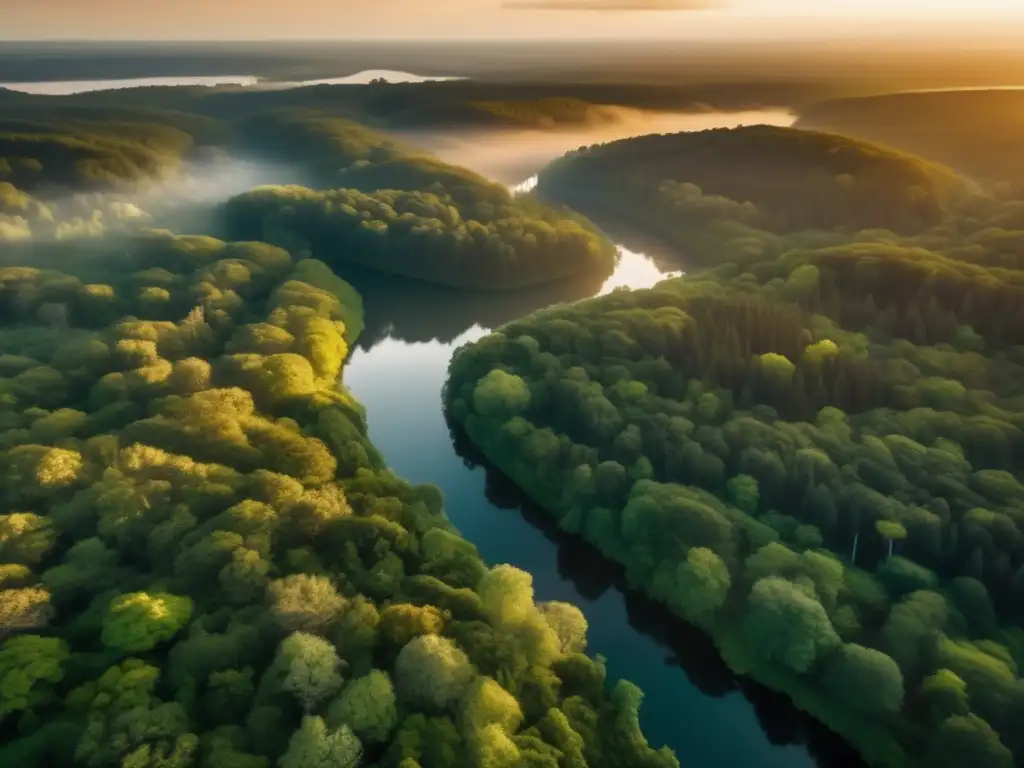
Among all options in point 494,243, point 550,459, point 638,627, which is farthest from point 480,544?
point 494,243

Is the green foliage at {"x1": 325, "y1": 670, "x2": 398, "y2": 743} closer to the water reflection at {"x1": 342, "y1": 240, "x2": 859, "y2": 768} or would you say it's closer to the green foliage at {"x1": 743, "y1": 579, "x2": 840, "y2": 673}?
the water reflection at {"x1": 342, "y1": 240, "x2": 859, "y2": 768}

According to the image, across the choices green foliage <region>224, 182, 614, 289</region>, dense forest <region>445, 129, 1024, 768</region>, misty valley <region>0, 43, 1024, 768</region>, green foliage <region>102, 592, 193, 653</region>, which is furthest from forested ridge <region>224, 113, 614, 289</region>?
green foliage <region>102, 592, 193, 653</region>

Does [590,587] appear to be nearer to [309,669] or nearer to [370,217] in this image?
[309,669]

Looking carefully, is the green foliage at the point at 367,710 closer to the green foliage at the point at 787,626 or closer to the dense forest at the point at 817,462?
the dense forest at the point at 817,462

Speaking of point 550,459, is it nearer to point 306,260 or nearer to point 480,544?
point 480,544

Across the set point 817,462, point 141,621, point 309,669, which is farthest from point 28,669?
point 817,462

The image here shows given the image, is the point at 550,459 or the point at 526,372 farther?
the point at 526,372
